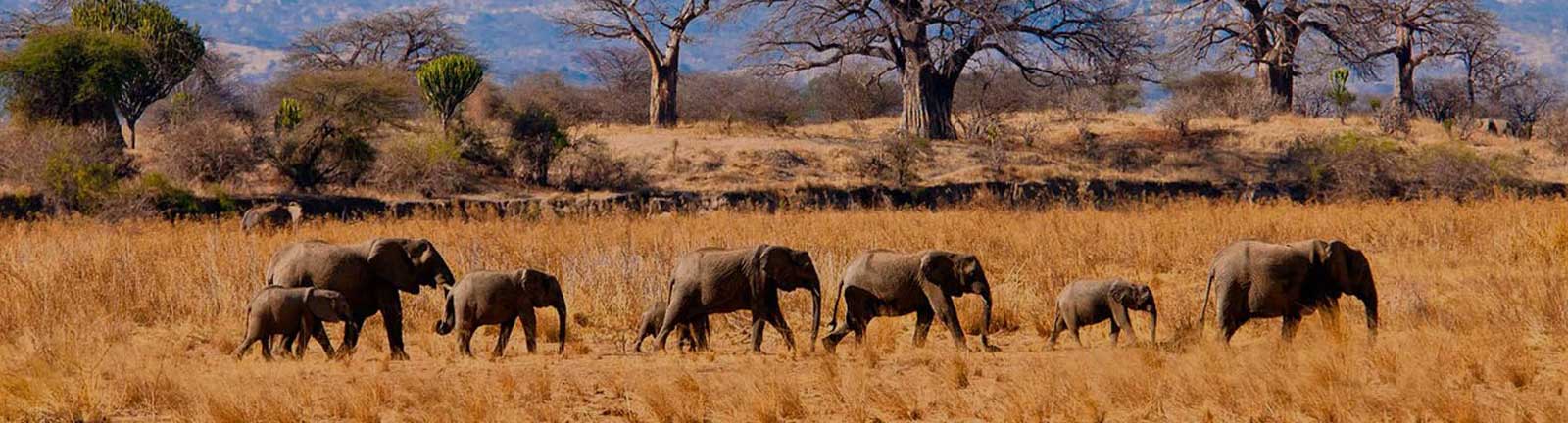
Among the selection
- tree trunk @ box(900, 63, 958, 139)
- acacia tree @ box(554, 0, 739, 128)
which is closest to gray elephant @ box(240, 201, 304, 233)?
tree trunk @ box(900, 63, 958, 139)

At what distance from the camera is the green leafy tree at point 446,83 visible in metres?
38.7

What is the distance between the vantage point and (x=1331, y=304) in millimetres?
10172

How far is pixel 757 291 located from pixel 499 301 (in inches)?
63.9

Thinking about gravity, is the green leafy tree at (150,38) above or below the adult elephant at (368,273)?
above

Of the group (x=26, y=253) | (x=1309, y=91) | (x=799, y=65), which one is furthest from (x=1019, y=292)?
(x=1309, y=91)

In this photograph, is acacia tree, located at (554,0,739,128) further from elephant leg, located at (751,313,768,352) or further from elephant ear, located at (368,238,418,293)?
elephant leg, located at (751,313,768,352)

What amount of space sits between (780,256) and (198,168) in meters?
22.9

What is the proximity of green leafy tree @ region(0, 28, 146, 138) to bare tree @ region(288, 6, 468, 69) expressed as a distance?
100 feet

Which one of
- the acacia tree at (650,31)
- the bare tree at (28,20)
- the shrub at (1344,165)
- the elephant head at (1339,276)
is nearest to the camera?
the elephant head at (1339,276)

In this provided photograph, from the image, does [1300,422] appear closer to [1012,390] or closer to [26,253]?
[1012,390]

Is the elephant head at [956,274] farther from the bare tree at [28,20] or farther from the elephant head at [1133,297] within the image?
the bare tree at [28,20]

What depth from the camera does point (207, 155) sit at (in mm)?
30938

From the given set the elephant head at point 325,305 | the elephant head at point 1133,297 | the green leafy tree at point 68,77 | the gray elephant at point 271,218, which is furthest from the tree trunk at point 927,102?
the elephant head at point 325,305

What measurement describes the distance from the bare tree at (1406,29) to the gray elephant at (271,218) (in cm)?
2669
